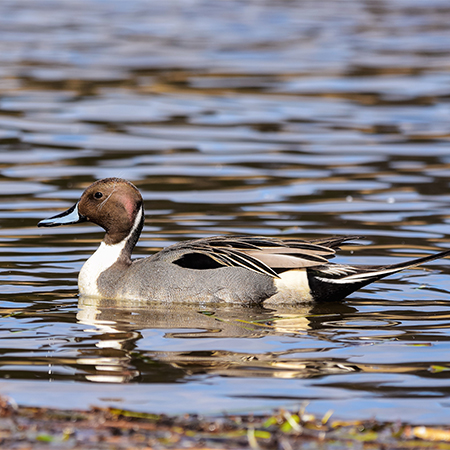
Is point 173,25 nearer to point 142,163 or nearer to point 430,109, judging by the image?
point 430,109

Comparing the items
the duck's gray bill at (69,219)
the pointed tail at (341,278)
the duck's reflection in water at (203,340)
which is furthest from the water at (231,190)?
the duck's gray bill at (69,219)

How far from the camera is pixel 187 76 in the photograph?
18953 mm

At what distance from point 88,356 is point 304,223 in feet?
14.4

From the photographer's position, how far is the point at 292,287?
24.2 feet

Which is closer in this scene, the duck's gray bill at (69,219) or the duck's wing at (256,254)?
the duck's wing at (256,254)

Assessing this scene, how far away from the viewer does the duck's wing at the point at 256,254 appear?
729 cm

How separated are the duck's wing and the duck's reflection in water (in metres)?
0.31

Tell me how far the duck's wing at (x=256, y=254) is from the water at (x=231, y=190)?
326 mm

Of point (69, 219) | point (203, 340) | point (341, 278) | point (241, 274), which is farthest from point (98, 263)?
point (341, 278)

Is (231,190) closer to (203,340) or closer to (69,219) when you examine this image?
(69,219)

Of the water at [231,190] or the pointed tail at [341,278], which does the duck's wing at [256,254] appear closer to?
the pointed tail at [341,278]

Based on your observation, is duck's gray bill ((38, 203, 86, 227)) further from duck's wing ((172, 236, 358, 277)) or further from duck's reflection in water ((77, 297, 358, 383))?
duck's wing ((172, 236, 358, 277))

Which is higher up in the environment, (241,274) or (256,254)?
(256,254)

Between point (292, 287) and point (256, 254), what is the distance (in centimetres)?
36
